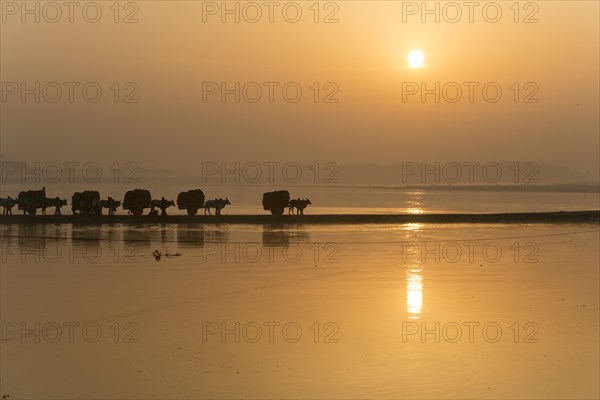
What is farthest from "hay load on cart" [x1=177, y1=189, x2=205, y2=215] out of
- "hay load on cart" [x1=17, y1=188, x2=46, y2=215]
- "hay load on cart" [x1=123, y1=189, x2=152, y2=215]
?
"hay load on cart" [x1=17, y1=188, x2=46, y2=215]

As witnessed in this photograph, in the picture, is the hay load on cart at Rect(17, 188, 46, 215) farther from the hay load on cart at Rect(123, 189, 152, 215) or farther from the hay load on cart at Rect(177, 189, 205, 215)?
the hay load on cart at Rect(177, 189, 205, 215)

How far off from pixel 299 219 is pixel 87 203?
1150 cm

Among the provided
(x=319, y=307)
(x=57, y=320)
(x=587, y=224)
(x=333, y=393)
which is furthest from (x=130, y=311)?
(x=587, y=224)

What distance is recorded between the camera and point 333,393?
11.2 meters

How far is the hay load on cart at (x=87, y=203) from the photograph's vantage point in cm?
5059

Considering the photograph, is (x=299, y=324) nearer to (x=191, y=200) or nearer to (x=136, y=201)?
(x=136, y=201)

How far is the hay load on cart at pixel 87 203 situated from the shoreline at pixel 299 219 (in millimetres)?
1347

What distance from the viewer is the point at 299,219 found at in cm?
5003

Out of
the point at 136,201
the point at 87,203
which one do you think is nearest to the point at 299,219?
the point at 136,201

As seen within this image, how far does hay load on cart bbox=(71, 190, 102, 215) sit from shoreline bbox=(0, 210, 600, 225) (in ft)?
4.42

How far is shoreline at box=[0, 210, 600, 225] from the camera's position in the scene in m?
46.8

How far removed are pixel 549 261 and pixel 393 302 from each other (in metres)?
10.5

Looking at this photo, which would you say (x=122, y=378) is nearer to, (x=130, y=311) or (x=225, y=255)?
(x=130, y=311)

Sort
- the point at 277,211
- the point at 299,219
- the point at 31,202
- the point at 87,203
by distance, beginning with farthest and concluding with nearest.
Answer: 1. the point at 277,211
2. the point at 87,203
3. the point at 31,202
4. the point at 299,219
